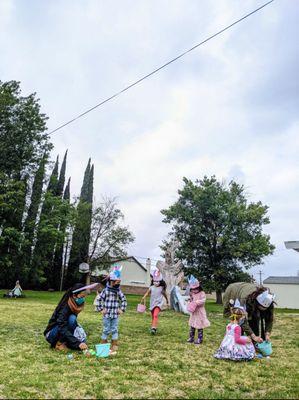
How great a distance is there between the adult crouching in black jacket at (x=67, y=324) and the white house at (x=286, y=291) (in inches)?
1496

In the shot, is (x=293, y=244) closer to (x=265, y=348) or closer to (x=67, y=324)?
(x=265, y=348)

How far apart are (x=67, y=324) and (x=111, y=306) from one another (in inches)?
33.6

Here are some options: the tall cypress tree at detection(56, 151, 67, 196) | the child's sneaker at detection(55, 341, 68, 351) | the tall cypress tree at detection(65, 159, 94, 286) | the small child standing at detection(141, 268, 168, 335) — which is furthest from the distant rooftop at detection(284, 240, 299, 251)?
the tall cypress tree at detection(56, 151, 67, 196)

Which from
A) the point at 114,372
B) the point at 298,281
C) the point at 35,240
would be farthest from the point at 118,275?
the point at 298,281

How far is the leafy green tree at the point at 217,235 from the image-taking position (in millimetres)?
29922

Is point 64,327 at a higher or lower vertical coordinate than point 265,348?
higher

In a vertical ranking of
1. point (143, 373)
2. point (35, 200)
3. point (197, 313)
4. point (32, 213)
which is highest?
point (35, 200)

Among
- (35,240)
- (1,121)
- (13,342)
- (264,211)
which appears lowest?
(13,342)

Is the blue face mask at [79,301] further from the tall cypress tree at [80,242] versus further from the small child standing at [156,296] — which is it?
the tall cypress tree at [80,242]

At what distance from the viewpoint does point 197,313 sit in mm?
8391

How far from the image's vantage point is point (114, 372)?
5.05m

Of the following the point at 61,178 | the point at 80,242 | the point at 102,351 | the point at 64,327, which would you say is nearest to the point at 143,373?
the point at 102,351

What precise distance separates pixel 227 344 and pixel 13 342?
4.17m

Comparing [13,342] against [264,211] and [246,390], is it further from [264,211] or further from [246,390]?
[264,211]
